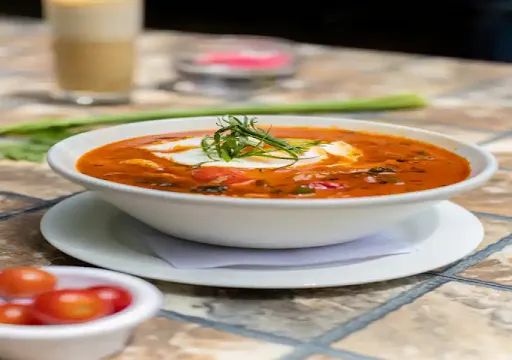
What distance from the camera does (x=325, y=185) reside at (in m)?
0.89

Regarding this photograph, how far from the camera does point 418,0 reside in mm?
3730

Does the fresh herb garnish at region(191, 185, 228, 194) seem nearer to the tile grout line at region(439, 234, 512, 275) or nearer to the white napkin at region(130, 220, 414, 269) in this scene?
the white napkin at region(130, 220, 414, 269)

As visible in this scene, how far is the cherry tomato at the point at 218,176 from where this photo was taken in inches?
35.1

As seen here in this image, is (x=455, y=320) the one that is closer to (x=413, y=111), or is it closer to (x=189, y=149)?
(x=189, y=149)

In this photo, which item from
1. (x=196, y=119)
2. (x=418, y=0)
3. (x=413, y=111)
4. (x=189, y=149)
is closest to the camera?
(x=189, y=149)

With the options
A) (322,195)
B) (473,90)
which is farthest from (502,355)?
(473,90)

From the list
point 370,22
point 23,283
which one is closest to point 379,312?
point 23,283

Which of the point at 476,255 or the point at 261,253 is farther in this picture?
the point at 476,255

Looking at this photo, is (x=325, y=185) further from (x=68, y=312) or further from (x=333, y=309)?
(x=68, y=312)

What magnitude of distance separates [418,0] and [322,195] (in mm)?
3005

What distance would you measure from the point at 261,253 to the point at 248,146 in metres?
0.14

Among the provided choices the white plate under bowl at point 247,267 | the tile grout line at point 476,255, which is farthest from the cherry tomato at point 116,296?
the tile grout line at point 476,255

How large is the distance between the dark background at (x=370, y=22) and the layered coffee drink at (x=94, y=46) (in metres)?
2.04

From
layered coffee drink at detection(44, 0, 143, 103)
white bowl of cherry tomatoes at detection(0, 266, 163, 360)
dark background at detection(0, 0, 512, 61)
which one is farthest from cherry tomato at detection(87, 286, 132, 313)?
dark background at detection(0, 0, 512, 61)
